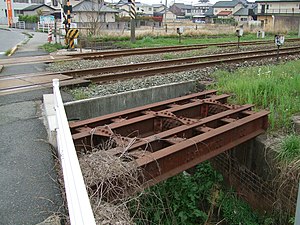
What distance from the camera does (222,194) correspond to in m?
4.88

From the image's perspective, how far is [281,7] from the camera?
57906 millimetres

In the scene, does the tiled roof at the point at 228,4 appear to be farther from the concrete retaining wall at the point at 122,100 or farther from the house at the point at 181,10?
the concrete retaining wall at the point at 122,100

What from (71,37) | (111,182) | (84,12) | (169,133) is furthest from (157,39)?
(111,182)

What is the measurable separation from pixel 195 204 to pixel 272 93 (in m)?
2.77

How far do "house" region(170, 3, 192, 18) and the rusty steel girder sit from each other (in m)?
105

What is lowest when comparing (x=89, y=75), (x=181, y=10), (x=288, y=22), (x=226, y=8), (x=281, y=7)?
(x=89, y=75)

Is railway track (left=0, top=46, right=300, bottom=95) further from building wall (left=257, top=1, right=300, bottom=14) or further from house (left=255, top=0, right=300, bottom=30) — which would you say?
building wall (left=257, top=1, right=300, bottom=14)

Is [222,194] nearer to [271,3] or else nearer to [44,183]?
[44,183]

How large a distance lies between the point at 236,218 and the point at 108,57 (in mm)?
8825

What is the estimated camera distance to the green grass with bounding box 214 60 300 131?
17.2ft

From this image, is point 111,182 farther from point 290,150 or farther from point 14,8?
point 14,8

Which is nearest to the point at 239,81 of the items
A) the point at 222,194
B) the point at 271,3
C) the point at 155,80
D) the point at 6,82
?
the point at 155,80

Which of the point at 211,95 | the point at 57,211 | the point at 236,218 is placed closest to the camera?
the point at 57,211

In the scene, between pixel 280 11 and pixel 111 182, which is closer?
pixel 111 182
